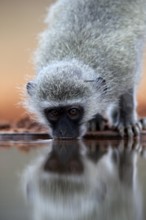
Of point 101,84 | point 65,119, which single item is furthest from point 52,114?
point 101,84

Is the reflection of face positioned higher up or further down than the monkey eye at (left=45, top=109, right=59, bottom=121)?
further down

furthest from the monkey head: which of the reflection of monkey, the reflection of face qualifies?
the reflection of monkey

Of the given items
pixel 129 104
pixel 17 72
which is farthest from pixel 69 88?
pixel 17 72

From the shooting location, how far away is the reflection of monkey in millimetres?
1007

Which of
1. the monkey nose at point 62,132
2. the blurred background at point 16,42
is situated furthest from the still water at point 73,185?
the blurred background at point 16,42

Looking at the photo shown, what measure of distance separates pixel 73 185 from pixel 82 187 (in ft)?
0.09

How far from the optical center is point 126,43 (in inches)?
144

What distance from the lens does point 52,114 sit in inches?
137

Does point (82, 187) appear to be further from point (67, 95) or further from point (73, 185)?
point (67, 95)

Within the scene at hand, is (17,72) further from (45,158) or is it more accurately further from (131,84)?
(45,158)

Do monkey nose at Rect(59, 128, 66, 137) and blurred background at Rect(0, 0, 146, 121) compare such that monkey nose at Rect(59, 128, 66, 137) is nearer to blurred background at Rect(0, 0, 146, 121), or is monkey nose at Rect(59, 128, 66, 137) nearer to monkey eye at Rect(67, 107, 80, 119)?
monkey eye at Rect(67, 107, 80, 119)

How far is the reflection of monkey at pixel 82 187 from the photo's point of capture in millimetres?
1007

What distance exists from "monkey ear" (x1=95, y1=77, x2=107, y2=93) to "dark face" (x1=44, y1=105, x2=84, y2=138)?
0.17 meters

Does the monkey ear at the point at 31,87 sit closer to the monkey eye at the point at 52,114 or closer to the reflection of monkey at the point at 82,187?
the monkey eye at the point at 52,114
